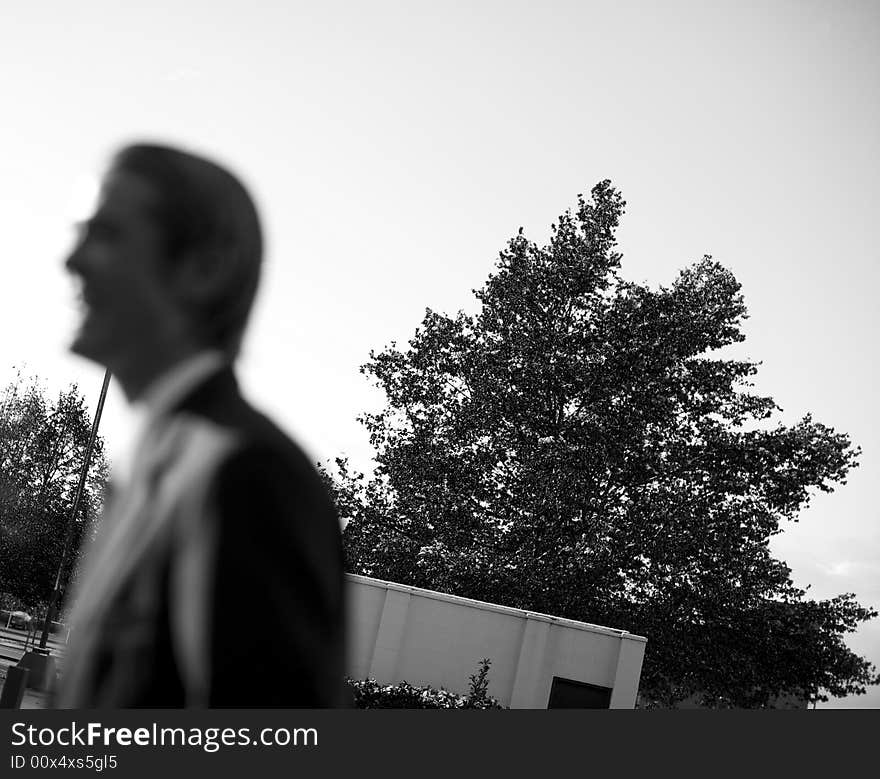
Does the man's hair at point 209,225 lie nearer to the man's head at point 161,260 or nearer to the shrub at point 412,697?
the man's head at point 161,260

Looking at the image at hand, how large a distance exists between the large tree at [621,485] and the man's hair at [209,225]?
82.8 ft

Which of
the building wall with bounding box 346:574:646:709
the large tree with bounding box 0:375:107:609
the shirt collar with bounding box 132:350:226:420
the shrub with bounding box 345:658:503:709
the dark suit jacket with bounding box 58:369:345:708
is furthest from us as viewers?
the large tree with bounding box 0:375:107:609

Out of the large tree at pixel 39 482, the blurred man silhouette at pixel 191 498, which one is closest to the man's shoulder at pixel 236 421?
the blurred man silhouette at pixel 191 498

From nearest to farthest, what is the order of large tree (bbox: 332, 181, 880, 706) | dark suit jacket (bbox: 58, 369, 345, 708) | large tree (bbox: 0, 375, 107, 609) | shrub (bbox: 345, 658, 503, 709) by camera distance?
dark suit jacket (bbox: 58, 369, 345, 708) < shrub (bbox: 345, 658, 503, 709) < large tree (bbox: 332, 181, 880, 706) < large tree (bbox: 0, 375, 107, 609)

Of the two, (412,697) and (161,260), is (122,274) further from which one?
(412,697)

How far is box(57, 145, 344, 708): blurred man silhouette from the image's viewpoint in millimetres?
739

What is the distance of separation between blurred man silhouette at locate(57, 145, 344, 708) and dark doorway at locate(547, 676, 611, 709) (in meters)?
22.7

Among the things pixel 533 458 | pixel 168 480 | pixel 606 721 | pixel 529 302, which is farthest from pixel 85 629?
pixel 529 302

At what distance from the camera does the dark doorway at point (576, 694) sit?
22188mm

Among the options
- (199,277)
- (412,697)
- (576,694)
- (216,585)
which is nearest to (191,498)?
(216,585)

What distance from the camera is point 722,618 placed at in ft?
89.1

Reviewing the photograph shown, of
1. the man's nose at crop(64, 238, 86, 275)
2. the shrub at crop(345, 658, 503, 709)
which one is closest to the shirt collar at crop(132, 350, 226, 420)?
the man's nose at crop(64, 238, 86, 275)

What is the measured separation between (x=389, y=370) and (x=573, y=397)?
6025mm

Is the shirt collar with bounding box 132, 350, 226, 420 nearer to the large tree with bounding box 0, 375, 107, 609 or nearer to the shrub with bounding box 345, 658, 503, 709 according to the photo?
the shrub with bounding box 345, 658, 503, 709
